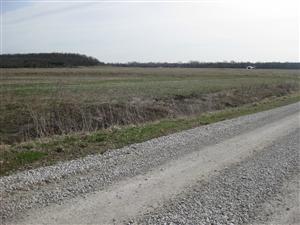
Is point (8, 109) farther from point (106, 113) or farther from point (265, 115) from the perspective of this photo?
point (265, 115)

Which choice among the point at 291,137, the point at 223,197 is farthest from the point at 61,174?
the point at 291,137

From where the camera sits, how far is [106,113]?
73.0 feet

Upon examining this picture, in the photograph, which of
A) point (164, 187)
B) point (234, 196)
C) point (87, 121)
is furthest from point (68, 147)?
point (87, 121)

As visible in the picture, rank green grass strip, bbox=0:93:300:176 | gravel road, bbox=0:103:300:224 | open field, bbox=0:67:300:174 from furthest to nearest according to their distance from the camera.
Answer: open field, bbox=0:67:300:174
green grass strip, bbox=0:93:300:176
gravel road, bbox=0:103:300:224

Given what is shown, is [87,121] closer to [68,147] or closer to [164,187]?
[68,147]

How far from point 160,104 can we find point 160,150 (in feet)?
51.6

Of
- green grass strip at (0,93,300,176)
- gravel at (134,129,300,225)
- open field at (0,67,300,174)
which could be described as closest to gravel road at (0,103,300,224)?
gravel at (134,129,300,225)

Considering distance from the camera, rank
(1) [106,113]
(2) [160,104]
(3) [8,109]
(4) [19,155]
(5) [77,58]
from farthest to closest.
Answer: (5) [77,58]
(2) [160,104]
(3) [8,109]
(1) [106,113]
(4) [19,155]

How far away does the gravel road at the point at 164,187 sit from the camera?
19.8ft

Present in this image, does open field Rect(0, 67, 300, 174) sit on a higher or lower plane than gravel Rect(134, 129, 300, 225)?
lower

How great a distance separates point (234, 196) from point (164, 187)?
1.15 m

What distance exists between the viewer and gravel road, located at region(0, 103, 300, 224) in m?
6.04

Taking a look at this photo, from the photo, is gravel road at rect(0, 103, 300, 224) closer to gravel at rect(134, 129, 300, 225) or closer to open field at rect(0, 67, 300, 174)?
gravel at rect(134, 129, 300, 225)

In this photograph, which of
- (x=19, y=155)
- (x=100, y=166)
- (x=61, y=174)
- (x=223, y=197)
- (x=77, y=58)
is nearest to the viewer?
(x=223, y=197)
